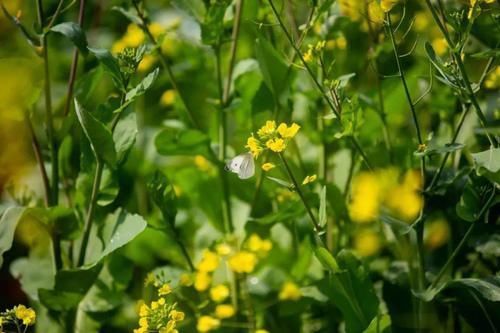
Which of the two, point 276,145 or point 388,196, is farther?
point 388,196

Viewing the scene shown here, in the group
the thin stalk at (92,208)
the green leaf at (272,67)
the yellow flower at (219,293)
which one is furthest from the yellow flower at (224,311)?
the green leaf at (272,67)

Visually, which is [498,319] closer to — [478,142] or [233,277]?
[478,142]

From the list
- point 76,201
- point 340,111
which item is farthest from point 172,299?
point 340,111

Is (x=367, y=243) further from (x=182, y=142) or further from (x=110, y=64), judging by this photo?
(x=110, y=64)

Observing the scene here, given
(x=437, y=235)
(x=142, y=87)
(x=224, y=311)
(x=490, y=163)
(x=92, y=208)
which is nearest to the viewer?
(x=490, y=163)

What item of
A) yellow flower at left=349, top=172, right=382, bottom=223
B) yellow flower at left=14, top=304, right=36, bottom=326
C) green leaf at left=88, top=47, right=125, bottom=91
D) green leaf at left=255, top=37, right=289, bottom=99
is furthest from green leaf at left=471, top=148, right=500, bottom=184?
yellow flower at left=14, top=304, right=36, bottom=326

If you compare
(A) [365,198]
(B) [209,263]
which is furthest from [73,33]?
(A) [365,198]

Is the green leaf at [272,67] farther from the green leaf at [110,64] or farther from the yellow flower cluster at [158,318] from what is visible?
the yellow flower cluster at [158,318]
